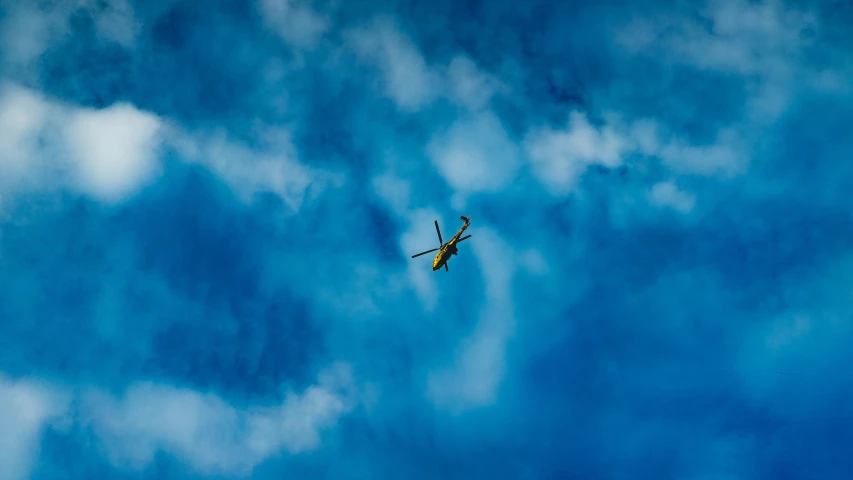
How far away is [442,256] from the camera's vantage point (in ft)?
276

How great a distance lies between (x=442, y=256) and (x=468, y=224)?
27.3 feet

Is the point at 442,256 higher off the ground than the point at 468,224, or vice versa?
the point at 468,224

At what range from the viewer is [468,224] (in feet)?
284
